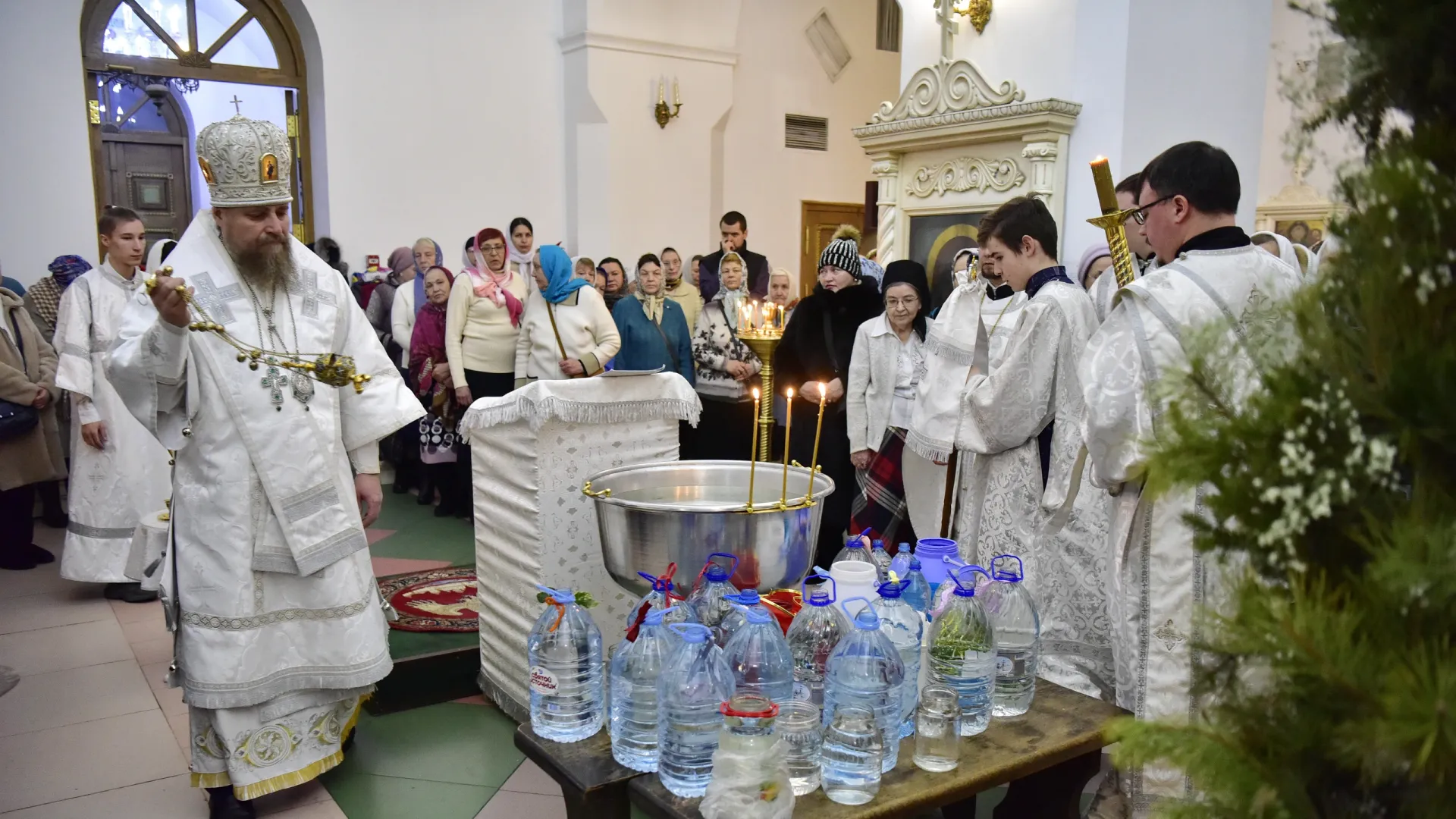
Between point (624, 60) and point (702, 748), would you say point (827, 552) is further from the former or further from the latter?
point (624, 60)

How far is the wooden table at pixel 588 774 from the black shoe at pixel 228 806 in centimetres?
126

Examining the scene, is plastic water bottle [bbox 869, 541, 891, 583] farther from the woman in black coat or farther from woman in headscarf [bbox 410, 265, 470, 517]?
woman in headscarf [bbox 410, 265, 470, 517]

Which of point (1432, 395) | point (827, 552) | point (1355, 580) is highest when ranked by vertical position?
point (1432, 395)

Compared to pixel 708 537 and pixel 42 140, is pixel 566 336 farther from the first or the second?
pixel 42 140

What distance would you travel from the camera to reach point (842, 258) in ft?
16.4

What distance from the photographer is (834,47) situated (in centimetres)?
1187

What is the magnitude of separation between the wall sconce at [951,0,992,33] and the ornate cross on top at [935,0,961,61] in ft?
0.13

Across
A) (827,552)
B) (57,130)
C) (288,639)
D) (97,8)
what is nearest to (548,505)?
(288,639)

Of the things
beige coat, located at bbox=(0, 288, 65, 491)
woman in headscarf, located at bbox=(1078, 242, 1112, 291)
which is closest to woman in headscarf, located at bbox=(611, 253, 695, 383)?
woman in headscarf, located at bbox=(1078, 242, 1112, 291)

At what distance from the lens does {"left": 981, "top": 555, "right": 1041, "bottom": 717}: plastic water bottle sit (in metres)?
2.25

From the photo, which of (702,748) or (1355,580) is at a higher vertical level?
(1355,580)

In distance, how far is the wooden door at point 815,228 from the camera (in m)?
11.8

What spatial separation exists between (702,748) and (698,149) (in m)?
9.18

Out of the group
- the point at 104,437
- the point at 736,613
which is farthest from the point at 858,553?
the point at 104,437
